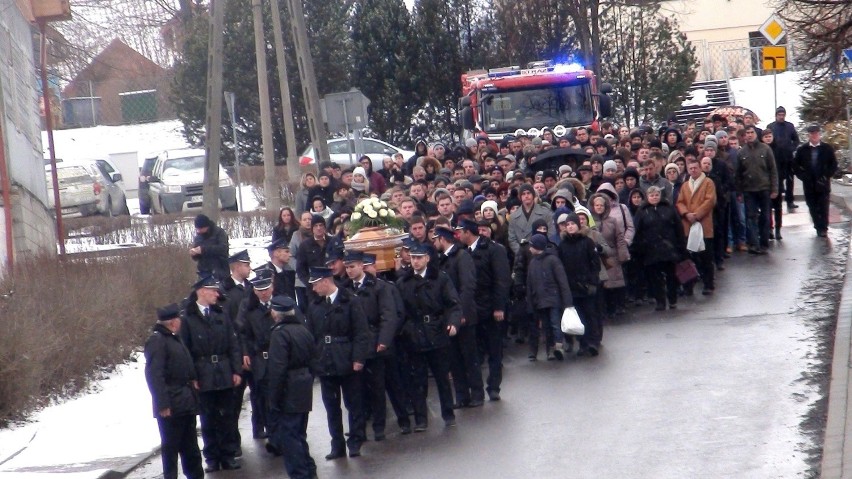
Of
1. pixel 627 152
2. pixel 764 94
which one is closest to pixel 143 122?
pixel 764 94

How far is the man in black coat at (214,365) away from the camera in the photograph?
36.2ft

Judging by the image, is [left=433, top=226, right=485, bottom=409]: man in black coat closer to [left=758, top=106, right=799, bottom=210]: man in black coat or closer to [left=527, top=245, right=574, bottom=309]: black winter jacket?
[left=527, top=245, right=574, bottom=309]: black winter jacket

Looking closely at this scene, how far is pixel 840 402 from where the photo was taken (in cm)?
1082

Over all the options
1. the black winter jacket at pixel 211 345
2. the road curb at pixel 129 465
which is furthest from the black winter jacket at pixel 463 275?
the road curb at pixel 129 465

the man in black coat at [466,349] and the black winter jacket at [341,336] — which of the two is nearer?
the black winter jacket at [341,336]

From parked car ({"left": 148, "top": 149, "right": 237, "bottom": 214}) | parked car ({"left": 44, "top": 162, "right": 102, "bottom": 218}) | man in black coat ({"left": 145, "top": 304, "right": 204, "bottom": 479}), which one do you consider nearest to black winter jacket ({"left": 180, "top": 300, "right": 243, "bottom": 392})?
man in black coat ({"left": 145, "top": 304, "right": 204, "bottom": 479})

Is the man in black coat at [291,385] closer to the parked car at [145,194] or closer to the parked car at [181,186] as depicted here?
the parked car at [181,186]

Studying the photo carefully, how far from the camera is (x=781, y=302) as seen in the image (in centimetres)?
1586

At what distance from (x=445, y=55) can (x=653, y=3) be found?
6.78m

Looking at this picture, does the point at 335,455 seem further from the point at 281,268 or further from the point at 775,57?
the point at 775,57

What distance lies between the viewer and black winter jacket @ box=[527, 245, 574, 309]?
13883 millimetres

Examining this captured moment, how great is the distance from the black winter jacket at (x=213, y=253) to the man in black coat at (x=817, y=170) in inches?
382

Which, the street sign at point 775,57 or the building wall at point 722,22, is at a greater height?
the building wall at point 722,22

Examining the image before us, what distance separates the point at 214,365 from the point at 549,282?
168 inches
